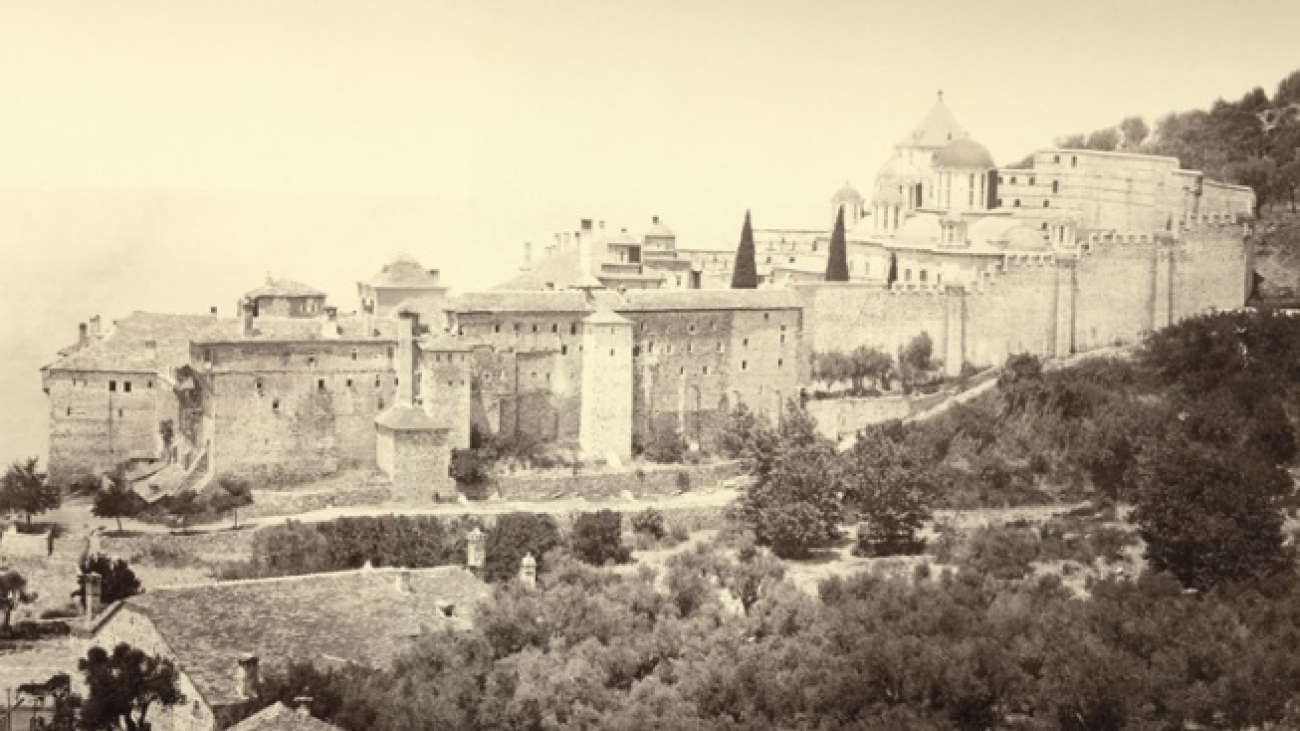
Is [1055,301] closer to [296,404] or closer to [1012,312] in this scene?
[1012,312]

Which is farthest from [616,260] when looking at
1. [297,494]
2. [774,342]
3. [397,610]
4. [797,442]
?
[397,610]

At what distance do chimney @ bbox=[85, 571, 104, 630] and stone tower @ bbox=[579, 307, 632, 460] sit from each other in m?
8.06

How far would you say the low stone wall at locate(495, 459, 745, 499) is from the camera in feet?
88.6

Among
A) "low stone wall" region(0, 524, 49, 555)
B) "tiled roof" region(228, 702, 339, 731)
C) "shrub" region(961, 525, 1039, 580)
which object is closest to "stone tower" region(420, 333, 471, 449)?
"low stone wall" region(0, 524, 49, 555)

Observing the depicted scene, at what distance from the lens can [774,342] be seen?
98.4ft

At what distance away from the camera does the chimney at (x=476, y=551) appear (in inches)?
915

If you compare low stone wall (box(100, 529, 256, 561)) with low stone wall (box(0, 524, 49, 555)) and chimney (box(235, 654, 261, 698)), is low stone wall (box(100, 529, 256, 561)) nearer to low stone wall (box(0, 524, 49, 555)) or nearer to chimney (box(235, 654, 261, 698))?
low stone wall (box(0, 524, 49, 555))

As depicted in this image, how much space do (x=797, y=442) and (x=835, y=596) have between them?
6056 millimetres

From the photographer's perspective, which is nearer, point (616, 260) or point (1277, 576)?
point (1277, 576)

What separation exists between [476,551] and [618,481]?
4546 mm

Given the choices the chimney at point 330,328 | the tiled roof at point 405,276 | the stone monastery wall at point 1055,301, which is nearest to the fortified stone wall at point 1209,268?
the stone monastery wall at point 1055,301

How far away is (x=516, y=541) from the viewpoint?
79.6ft

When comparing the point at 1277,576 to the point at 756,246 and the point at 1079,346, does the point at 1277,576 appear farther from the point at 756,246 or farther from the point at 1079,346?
the point at 756,246

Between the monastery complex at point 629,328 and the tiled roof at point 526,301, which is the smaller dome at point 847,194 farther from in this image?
the tiled roof at point 526,301
